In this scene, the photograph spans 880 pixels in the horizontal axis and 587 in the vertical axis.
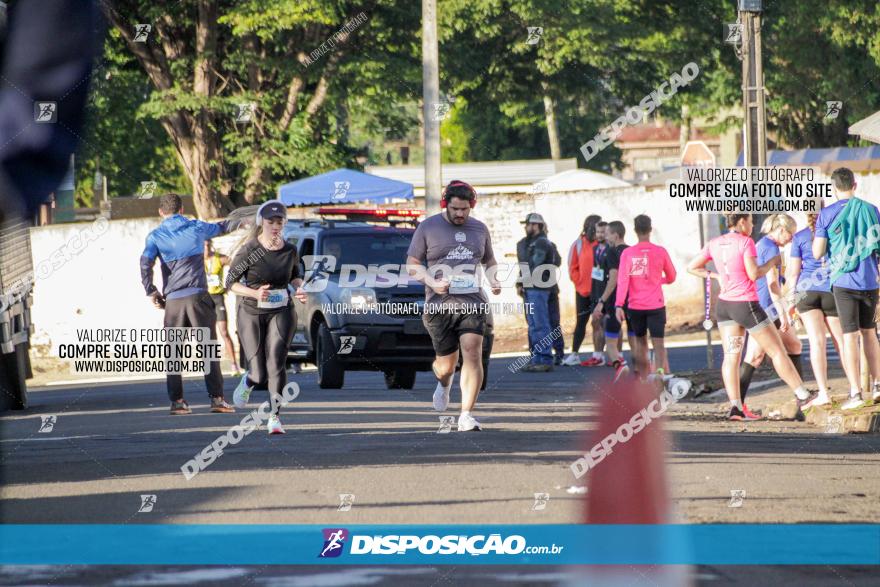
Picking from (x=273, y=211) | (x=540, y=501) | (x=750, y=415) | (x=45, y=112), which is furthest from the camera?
(x=750, y=415)

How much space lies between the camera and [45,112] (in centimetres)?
280

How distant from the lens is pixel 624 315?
17.1 m

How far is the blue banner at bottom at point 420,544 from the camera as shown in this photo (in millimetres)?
6316

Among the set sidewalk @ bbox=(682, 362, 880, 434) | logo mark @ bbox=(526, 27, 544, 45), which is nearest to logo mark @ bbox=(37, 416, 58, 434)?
sidewalk @ bbox=(682, 362, 880, 434)

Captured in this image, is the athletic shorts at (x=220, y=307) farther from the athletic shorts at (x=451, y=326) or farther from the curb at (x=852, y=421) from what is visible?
the curb at (x=852, y=421)

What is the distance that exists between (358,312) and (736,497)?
9458 millimetres

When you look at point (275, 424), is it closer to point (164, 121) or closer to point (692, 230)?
point (692, 230)

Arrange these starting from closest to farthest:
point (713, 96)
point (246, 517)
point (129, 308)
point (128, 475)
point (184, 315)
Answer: point (246, 517) → point (128, 475) → point (184, 315) → point (129, 308) → point (713, 96)

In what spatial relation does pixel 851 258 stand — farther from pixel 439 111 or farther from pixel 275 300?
pixel 439 111

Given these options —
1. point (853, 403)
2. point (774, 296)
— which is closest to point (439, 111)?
point (774, 296)

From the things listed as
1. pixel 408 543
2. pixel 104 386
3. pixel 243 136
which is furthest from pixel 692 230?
pixel 408 543

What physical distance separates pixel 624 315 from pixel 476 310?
5253mm

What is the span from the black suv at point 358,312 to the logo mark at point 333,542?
9338 millimetres

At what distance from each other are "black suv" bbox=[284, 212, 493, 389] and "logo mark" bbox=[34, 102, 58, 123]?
13.6 meters
